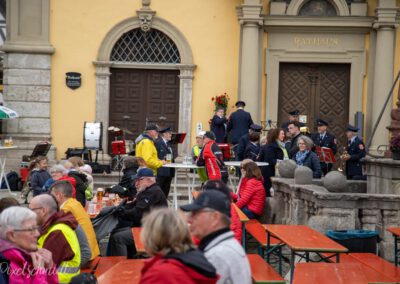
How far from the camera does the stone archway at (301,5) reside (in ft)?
68.0

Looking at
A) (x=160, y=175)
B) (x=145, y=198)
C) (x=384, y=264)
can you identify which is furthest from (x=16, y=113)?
(x=384, y=264)

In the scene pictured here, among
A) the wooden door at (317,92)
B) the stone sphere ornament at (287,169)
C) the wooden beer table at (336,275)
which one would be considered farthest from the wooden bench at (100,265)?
the wooden door at (317,92)

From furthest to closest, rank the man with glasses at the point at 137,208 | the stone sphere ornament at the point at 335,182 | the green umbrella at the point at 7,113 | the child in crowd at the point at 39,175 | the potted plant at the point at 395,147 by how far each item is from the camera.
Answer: the green umbrella at the point at 7,113
the child in crowd at the point at 39,175
the potted plant at the point at 395,147
the stone sphere ornament at the point at 335,182
the man with glasses at the point at 137,208

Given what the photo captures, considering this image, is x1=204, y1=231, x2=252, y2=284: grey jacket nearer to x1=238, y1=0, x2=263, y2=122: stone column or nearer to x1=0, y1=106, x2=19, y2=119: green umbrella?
x1=0, y1=106, x2=19, y2=119: green umbrella

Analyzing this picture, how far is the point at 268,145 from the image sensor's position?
14.5 metres

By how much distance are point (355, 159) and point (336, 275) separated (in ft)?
29.2

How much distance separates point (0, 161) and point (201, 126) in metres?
5.21

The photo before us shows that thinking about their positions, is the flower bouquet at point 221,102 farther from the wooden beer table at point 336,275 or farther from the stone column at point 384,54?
the wooden beer table at point 336,275

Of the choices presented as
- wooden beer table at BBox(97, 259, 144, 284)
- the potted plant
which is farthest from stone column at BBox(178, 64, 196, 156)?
wooden beer table at BBox(97, 259, 144, 284)

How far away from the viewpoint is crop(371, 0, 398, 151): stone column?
66.6 feet

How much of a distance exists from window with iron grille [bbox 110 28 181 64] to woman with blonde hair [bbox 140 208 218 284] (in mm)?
17029

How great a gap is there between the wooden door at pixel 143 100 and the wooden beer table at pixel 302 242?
12299 millimetres

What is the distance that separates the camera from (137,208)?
Answer: 977 centimetres

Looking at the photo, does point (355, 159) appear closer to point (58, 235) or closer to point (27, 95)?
point (27, 95)
